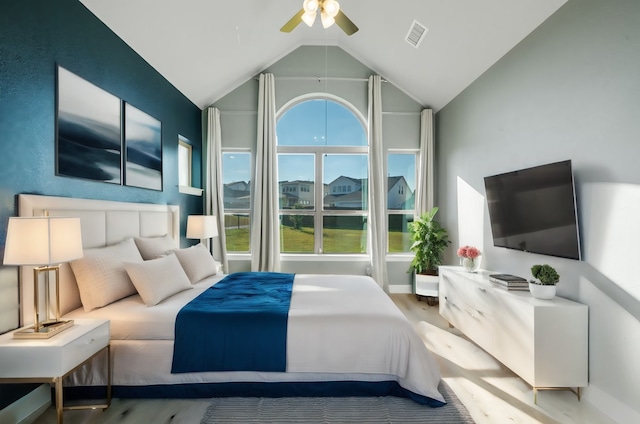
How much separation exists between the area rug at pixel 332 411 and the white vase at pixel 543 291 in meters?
0.96

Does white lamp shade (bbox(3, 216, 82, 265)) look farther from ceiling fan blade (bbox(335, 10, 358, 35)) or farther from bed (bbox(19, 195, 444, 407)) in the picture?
ceiling fan blade (bbox(335, 10, 358, 35))

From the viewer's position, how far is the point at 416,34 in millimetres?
3492

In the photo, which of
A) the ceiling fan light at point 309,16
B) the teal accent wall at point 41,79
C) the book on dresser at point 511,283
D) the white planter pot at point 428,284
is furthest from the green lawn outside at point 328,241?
the ceiling fan light at point 309,16

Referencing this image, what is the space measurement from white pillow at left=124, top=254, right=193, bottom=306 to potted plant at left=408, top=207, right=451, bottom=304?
3.08 meters

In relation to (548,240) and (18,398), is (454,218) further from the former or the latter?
(18,398)

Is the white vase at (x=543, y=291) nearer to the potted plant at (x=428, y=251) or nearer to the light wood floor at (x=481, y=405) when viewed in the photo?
the light wood floor at (x=481, y=405)

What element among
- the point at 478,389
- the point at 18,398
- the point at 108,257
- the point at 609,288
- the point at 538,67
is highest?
the point at 538,67

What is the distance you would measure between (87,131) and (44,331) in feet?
5.03

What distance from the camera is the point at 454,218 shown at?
423 cm

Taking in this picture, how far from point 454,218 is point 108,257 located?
12.9 ft

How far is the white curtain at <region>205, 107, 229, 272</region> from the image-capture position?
4.70 m

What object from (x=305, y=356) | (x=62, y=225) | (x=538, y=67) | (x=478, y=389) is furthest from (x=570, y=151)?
(x=62, y=225)

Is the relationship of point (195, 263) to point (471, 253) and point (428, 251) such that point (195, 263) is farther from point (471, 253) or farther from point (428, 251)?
point (428, 251)

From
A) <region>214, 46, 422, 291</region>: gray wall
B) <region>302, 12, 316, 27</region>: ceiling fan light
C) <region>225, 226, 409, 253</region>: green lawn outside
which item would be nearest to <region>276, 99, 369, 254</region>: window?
<region>225, 226, 409, 253</region>: green lawn outside
